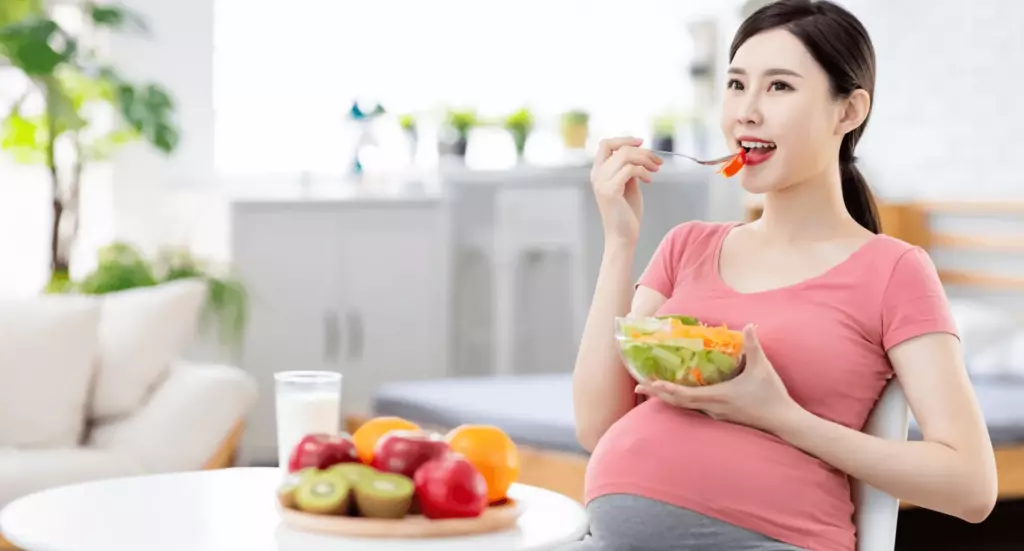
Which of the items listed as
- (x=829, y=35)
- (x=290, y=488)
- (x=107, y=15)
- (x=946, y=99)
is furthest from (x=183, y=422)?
(x=946, y=99)

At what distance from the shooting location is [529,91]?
6367 millimetres

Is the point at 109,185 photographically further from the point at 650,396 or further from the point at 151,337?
the point at 650,396

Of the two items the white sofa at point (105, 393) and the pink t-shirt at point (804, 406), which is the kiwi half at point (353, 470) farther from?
the white sofa at point (105, 393)

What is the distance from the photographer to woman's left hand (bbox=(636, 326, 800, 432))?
1727mm

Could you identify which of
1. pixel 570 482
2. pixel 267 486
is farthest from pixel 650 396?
pixel 570 482

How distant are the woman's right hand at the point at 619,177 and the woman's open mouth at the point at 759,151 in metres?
0.12

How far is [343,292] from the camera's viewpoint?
18.1 feet

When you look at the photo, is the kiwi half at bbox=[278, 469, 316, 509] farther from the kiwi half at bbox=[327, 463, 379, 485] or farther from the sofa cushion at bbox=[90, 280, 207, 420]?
the sofa cushion at bbox=[90, 280, 207, 420]

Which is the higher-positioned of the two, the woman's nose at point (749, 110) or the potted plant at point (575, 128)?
the potted plant at point (575, 128)

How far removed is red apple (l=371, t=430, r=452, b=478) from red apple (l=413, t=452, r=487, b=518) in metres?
0.01

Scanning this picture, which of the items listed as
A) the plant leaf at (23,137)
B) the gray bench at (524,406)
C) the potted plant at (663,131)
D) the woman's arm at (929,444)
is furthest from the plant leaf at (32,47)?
the woman's arm at (929,444)

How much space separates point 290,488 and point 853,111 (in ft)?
2.68

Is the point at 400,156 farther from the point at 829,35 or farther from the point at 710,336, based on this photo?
the point at 710,336

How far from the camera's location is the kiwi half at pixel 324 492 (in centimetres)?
169
